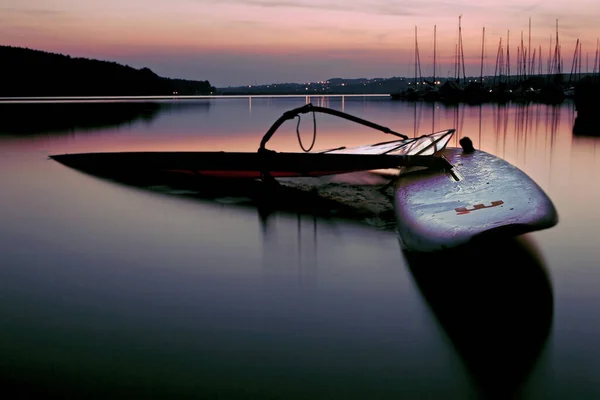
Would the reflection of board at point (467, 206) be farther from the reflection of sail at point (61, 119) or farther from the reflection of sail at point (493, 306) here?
the reflection of sail at point (61, 119)

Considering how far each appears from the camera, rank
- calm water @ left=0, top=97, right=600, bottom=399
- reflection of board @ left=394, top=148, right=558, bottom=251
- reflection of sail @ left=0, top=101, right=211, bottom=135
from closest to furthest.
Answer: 1. calm water @ left=0, top=97, right=600, bottom=399
2. reflection of board @ left=394, top=148, right=558, bottom=251
3. reflection of sail @ left=0, top=101, right=211, bottom=135

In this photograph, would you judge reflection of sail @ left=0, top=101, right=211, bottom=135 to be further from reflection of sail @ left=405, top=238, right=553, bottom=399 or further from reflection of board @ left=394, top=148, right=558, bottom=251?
reflection of sail @ left=405, top=238, right=553, bottom=399

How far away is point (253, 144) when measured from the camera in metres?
17.4

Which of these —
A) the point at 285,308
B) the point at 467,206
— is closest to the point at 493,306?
the point at 467,206

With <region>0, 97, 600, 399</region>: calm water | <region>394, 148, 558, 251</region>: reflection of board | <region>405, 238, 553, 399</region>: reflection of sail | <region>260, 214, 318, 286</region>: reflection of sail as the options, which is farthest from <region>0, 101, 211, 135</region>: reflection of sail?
<region>405, 238, 553, 399</region>: reflection of sail

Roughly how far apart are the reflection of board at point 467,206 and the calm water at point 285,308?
0.28m

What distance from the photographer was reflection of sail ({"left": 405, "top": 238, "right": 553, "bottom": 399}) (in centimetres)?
275

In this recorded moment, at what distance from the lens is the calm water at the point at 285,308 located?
270cm

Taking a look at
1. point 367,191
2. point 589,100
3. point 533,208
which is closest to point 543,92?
point 589,100

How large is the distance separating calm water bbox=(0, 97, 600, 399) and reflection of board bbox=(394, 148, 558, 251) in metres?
0.28

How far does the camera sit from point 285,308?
3699 millimetres

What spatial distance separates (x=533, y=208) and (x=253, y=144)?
13948mm

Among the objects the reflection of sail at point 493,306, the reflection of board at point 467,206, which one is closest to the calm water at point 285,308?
the reflection of sail at point 493,306

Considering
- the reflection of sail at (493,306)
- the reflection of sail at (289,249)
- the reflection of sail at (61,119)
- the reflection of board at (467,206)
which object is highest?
the reflection of sail at (61,119)
